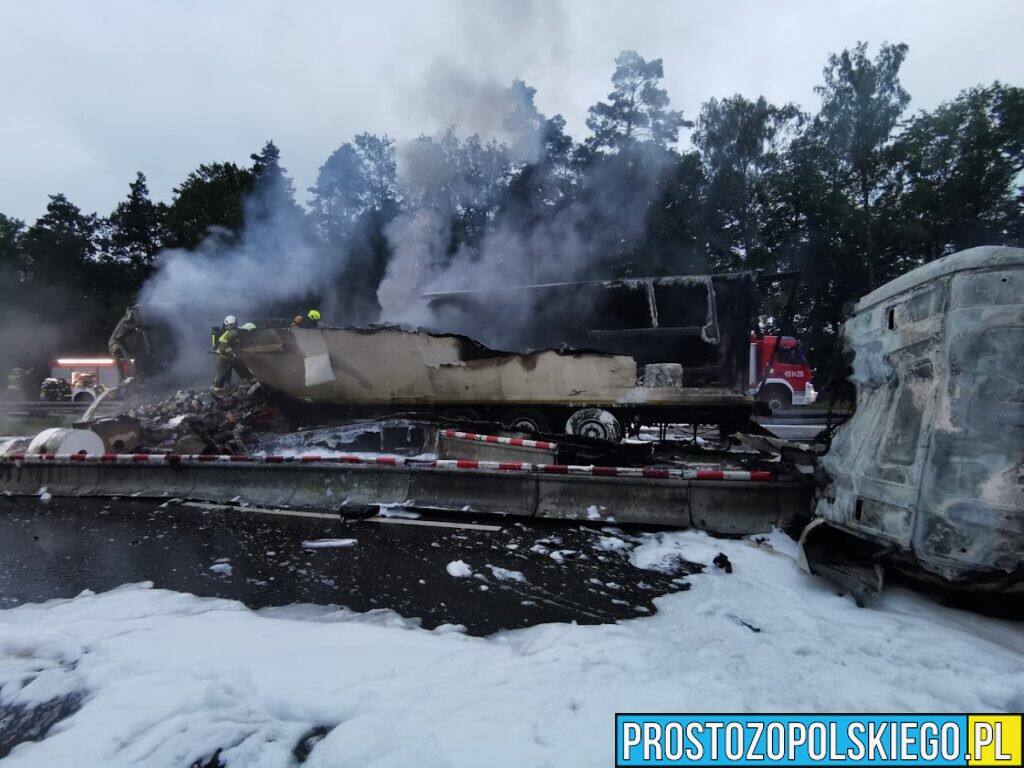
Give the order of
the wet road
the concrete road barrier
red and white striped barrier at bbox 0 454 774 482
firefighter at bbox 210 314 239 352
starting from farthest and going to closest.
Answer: firefighter at bbox 210 314 239 352 < red and white striped barrier at bbox 0 454 774 482 < the concrete road barrier < the wet road

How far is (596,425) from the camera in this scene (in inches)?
275

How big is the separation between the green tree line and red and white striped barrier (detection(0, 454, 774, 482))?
26.8ft

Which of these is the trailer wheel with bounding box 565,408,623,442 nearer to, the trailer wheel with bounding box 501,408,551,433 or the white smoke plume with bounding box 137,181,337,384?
the trailer wheel with bounding box 501,408,551,433

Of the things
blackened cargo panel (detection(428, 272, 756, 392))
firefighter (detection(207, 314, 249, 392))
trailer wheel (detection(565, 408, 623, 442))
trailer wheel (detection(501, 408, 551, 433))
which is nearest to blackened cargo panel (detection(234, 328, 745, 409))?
trailer wheel (detection(565, 408, 623, 442))

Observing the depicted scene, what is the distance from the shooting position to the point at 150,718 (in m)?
1.87

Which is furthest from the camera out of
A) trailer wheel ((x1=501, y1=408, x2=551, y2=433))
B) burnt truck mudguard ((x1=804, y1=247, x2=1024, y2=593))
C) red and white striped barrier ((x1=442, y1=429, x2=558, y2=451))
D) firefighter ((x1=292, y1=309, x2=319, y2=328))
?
firefighter ((x1=292, y1=309, x2=319, y2=328))

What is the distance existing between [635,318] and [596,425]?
217 cm

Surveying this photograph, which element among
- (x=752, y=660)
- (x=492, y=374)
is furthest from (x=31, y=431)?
(x=752, y=660)

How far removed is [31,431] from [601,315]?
13489mm

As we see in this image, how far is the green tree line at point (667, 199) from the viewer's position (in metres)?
14.5

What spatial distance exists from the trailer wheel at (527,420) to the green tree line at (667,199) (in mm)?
6051

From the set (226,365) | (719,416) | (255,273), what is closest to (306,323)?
(226,365)

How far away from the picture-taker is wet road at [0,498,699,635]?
2.88 meters

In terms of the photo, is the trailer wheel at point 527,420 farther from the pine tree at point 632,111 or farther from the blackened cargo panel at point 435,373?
the pine tree at point 632,111
